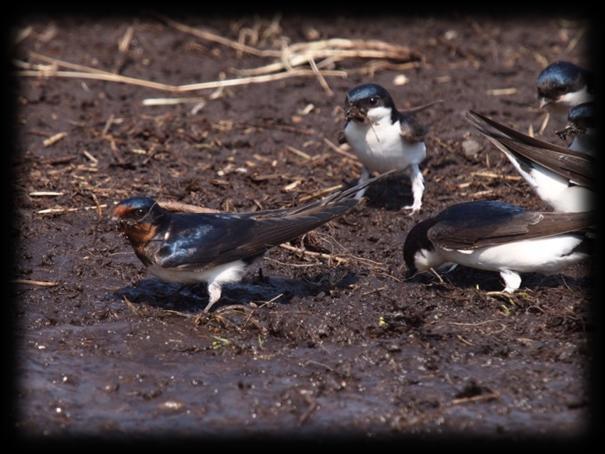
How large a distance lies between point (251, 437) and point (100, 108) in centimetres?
501

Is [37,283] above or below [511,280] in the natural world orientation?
below

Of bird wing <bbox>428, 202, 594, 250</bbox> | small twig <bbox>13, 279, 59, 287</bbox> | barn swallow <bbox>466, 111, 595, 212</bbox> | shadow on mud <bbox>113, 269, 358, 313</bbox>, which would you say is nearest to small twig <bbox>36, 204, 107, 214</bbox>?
small twig <bbox>13, 279, 59, 287</bbox>

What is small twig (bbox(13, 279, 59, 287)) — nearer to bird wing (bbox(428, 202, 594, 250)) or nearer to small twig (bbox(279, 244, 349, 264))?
small twig (bbox(279, 244, 349, 264))

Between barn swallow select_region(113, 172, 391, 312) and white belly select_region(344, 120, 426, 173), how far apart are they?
1.43 m

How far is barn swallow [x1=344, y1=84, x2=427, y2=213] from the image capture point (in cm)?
715

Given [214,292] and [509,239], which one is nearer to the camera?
[214,292]

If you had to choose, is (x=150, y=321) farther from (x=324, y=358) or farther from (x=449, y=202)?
(x=449, y=202)

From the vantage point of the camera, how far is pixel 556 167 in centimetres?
630

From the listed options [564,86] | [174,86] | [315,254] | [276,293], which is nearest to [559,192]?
[315,254]

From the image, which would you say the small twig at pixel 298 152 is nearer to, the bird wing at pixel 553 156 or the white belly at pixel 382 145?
the white belly at pixel 382 145

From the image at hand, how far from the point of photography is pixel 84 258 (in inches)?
253

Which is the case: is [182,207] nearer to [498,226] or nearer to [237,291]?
[237,291]

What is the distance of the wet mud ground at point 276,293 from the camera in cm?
481

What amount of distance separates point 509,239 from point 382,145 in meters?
1.64
